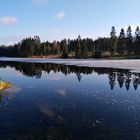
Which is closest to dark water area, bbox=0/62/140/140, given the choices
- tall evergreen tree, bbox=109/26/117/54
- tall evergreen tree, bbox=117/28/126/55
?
tall evergreen tree, bbox=117/28/126/55

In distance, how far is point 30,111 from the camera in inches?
796

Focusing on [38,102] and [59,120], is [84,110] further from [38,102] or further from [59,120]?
[38,102]

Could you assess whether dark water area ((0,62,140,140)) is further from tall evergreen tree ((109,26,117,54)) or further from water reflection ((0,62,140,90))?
tall evergreen tree ((109,26,117,54))

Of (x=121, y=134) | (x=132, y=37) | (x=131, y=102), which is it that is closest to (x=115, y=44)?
(x=132, y=37)

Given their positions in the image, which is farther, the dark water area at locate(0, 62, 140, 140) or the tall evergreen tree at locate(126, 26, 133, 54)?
the tall evergreen tree at locate(126, 26, 133, 54)

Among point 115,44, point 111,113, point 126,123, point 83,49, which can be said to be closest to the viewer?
point 126,123

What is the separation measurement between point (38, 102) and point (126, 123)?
9.98 meters

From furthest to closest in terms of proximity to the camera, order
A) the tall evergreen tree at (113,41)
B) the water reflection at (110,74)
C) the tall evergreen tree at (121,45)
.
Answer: the tall evergreen tree at (113,41)
the tall evergreen tree at (121,45)
the water reflection at (110,74)

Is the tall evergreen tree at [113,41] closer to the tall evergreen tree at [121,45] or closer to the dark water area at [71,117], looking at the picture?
the tall evergreen tree at [121,45]

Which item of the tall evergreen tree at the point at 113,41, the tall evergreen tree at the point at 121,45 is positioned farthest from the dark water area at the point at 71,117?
the tall evergreen tree at the point at 113,41

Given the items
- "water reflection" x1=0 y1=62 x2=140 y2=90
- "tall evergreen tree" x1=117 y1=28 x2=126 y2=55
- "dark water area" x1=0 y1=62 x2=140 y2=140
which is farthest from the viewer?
"tall evergreen tree" x1=117 y1=28 x2=126 y2=55

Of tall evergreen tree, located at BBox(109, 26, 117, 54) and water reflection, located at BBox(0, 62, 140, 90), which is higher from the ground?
tall evergreen tree, located at BBox(109, 26, 117, 54)

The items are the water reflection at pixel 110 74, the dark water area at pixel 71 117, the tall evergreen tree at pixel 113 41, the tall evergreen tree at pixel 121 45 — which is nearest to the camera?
the dark water area at pixel 71 117

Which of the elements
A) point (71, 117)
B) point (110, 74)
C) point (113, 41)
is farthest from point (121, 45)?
point (71, 117)
